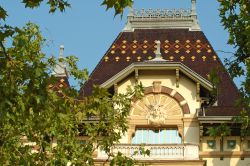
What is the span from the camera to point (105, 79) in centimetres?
2789

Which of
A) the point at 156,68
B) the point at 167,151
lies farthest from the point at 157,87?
the point at 167,151

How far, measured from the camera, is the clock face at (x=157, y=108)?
84.0ft

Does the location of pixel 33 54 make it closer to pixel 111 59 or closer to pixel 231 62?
pixel 231 62

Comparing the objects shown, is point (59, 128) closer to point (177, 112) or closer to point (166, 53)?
point (177, 112)

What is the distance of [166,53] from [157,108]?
4.14 meters

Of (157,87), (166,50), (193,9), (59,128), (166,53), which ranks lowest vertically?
(59,128)

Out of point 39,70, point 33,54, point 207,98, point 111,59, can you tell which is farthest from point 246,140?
point 39,70

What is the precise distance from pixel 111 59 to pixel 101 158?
5.88 meters

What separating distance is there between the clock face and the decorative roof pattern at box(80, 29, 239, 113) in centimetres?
207

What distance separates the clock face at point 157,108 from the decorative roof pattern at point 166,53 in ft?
6.81

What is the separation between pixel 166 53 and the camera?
2917 centimetres

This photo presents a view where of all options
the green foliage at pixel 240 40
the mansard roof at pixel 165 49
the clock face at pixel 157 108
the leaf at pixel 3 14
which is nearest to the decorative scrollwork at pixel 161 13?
the mansard roof at pixel 165 49

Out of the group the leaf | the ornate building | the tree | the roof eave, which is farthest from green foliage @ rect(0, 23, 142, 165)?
the roof eave

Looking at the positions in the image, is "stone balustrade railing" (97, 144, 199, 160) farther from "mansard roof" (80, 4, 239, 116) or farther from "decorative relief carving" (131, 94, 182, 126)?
"mansard roof" (80, 4, 239, 116)
